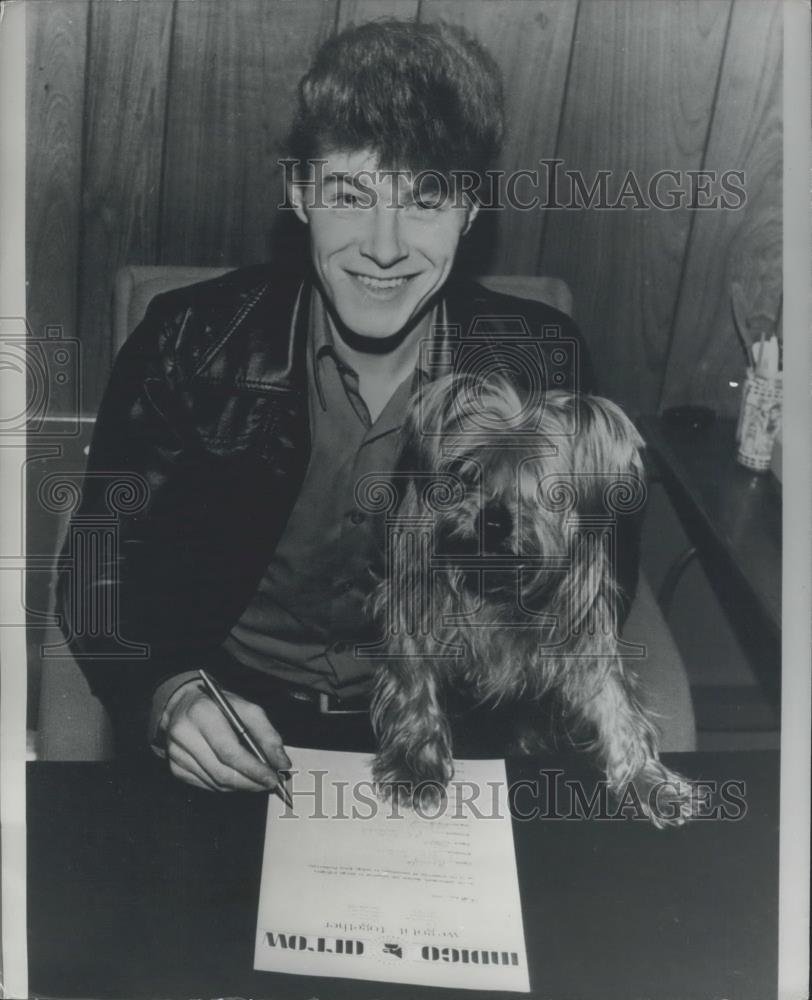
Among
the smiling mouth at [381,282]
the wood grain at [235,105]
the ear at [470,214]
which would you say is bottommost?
the smiling mouth at [381,282]

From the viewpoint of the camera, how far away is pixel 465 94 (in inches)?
38.4

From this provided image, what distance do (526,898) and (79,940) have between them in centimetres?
41

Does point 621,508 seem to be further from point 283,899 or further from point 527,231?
point 283,899

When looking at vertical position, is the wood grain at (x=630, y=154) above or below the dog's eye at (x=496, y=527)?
above

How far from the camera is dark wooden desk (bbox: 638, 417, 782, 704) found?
1.02 meters

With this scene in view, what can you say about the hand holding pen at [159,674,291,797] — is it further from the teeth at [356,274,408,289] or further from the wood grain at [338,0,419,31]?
the wood grain at [338,0,419,31]

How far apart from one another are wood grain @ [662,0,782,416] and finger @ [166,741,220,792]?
542 mm

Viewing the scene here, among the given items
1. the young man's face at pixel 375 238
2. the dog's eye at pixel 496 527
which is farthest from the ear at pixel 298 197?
the dog's eye at pixel 496 527

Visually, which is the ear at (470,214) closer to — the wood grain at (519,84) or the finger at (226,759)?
the wood grain at (519,84)

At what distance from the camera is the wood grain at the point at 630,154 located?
3.24 ft

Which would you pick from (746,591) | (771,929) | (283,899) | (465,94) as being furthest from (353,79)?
(771,929)

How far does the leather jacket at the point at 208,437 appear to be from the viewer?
3.29 feet

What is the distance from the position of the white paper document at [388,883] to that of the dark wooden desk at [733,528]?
0.86ft

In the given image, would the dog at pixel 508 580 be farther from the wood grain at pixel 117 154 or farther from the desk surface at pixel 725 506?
the wood grain at pixel 117 154
